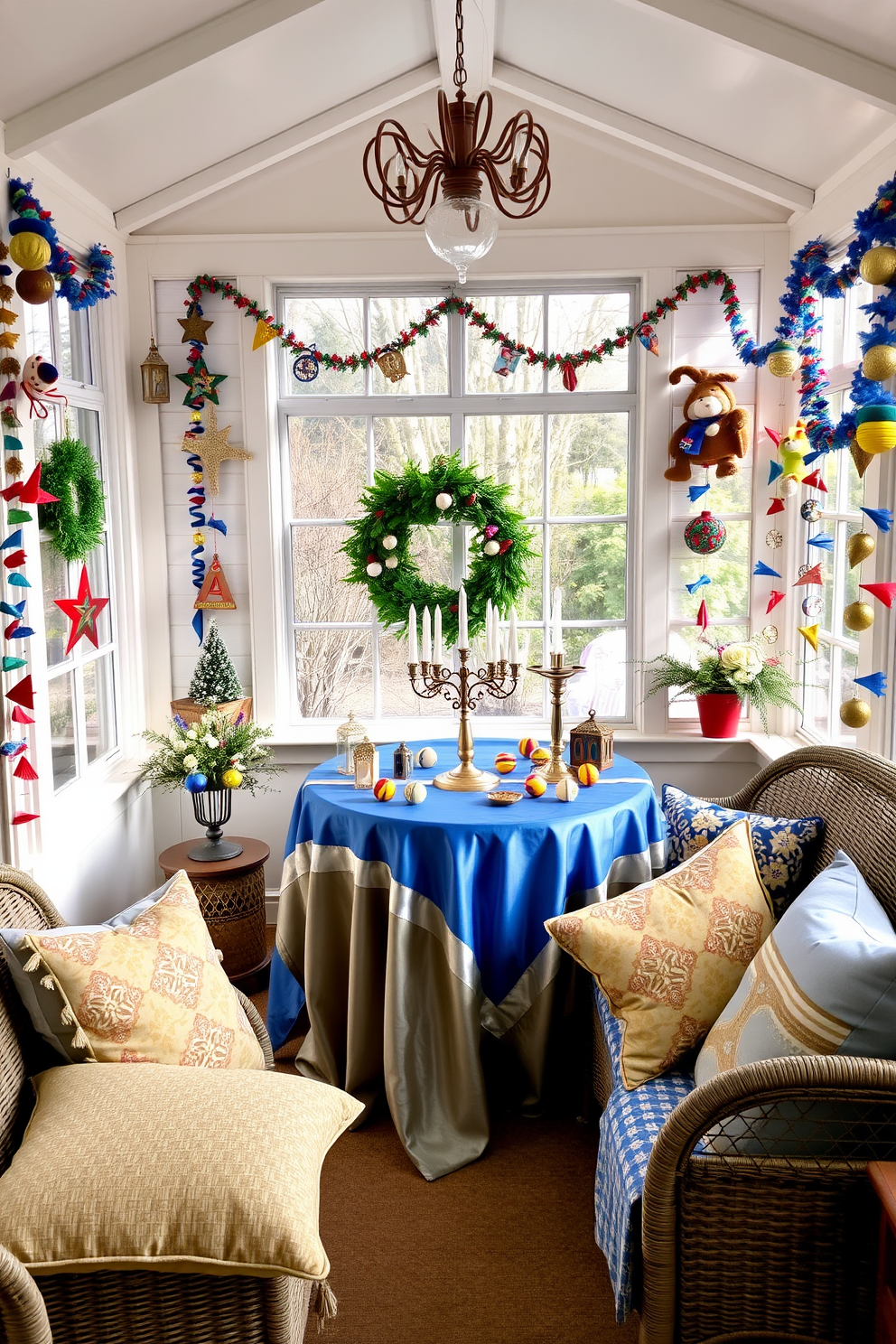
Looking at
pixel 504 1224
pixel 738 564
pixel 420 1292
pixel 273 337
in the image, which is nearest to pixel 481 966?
pixel 504 1224

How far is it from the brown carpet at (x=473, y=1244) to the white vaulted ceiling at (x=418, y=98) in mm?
2789

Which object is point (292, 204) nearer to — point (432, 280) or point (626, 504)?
point (432, 280)

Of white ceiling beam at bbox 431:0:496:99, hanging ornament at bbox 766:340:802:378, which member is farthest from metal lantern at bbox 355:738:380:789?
white ceiling beam at bbox 431:0:496:99

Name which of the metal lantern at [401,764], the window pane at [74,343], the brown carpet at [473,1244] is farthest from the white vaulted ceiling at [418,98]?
the brown carpet at [473,1244]

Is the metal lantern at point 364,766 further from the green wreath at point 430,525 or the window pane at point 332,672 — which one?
the window pane at point 332,672

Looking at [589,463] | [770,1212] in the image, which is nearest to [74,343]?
[589,463]

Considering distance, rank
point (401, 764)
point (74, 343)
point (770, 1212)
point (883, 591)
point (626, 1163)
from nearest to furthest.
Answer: point (770, 1212) → point (626, 1163) → point (883, 591) → point (401, 764) → point (74, 343)

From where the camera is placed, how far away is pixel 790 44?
109 inches

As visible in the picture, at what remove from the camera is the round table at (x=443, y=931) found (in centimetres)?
261

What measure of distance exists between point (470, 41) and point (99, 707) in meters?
2.57

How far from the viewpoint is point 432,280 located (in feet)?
13.0

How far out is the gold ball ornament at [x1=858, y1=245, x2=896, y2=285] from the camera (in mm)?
2586

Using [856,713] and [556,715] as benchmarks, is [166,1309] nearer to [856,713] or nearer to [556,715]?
[556,715]

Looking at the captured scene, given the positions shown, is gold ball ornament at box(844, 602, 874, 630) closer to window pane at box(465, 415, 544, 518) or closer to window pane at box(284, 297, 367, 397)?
window pane at box(465, 415, 544, 518)
